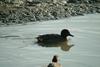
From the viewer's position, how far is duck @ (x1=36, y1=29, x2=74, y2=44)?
54.3ft

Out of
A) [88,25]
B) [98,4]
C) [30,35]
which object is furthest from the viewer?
[98,4]

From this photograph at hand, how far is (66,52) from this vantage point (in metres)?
15.4

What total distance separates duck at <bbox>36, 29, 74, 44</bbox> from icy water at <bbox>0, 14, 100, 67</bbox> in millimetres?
231

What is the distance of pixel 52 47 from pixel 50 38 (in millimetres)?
668

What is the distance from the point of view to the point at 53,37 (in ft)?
55.4

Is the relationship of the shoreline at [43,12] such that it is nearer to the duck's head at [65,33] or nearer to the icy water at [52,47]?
the icy water at [52,47]

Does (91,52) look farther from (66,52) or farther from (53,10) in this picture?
(53,10)

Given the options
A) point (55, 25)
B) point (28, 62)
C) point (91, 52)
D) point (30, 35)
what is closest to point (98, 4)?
point (55, 25)

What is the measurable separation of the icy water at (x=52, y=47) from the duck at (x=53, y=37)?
9.1 inches

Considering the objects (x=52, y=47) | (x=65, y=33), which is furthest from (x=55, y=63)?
(x=65, y=33)

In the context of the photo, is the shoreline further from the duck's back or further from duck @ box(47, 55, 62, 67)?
duck @ box(47, 55, 62, 67)

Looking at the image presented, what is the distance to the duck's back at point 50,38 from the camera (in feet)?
54.0

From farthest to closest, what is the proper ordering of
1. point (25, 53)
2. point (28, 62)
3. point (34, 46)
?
point (34, 46) < point (25, 53) < point (28, 62)

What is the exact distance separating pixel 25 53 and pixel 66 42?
285 centimetres
